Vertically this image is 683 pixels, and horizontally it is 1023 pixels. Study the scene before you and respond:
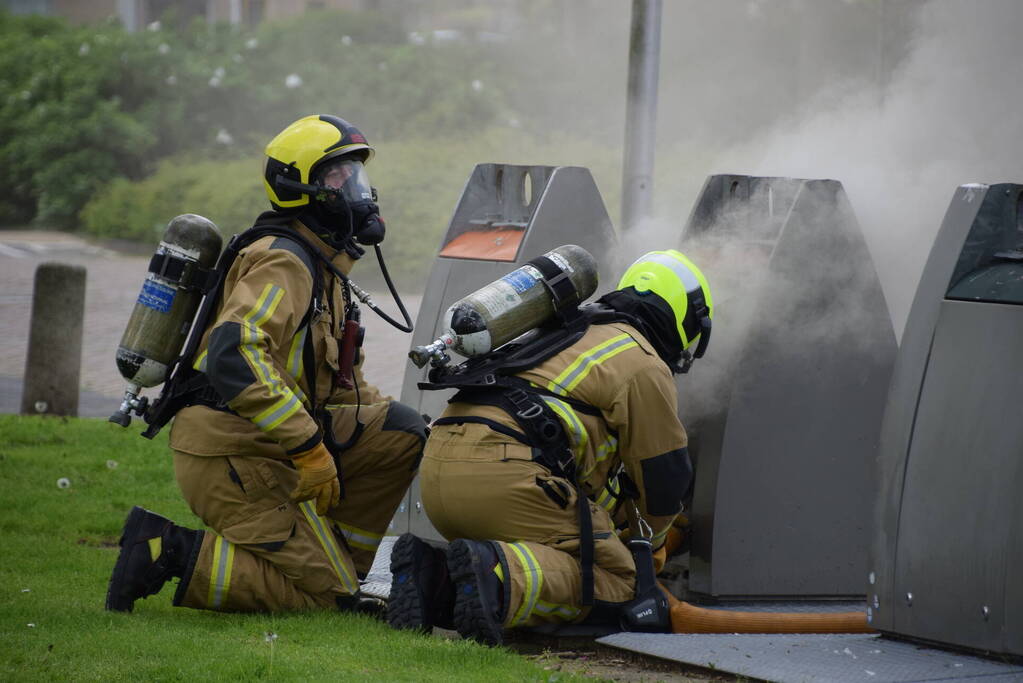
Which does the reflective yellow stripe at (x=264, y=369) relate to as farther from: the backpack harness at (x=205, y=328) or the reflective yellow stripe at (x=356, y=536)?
the reflective yellow stripe at (x=356, y=536)

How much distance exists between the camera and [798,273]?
466 cm

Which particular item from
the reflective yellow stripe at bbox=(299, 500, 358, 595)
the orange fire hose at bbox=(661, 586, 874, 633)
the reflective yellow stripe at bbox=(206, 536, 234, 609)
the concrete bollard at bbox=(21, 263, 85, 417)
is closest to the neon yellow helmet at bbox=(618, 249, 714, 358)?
the orange fire hose at bbox=(661, 586, 874, 633)

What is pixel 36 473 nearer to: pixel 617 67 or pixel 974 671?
pixel 974 671

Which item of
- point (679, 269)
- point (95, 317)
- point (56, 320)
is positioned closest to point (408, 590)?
point (679, 269)

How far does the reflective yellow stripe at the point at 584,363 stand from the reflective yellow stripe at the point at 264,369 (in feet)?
2.62

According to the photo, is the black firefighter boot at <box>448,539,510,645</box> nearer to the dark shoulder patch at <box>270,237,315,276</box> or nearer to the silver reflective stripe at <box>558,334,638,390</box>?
the silver reflective stripe at <box>558,334,638,390</box>

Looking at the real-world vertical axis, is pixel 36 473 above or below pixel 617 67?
below

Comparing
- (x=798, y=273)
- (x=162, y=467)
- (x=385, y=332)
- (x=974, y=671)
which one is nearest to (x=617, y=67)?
(x=385, y=332)

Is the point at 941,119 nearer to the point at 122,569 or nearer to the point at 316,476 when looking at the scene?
the point at 316,476

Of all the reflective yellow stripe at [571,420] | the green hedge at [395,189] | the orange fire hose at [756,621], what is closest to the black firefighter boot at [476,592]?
the reflective yellow stripe at [571,420]

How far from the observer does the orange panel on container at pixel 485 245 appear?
5.38m

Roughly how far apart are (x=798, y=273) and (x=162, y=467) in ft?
12.1

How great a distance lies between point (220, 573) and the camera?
4.23 metres

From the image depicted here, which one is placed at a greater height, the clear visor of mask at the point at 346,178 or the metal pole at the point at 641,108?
the metal pole at the point at 641,108
